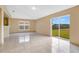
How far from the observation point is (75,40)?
5.84 meters

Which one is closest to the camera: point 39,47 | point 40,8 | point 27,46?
point 39,47

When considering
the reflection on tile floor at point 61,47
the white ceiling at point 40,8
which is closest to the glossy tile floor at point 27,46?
the reflection on tile floor at point 61,47

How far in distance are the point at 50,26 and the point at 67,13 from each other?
3615 millimetres

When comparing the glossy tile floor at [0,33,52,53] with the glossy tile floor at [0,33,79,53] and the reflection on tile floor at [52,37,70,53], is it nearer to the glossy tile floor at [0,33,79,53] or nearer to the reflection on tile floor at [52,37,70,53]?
the glossy tile floor at [0,33,79,53]

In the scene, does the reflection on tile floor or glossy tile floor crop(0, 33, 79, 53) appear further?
glossy tile floor crop(0, 33, 79, 53)

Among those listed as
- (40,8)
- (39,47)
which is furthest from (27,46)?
(40,8)

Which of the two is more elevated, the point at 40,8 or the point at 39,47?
the point at 40,8

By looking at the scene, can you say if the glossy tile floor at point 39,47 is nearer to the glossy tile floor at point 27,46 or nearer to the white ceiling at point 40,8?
the glossy tile floor at point 27,46

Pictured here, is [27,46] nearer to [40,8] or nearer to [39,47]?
[39,47]

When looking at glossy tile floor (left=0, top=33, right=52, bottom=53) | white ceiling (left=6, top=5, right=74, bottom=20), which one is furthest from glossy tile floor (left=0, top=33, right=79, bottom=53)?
white ceiling (left=6, top=5, right=74, bottom=20)

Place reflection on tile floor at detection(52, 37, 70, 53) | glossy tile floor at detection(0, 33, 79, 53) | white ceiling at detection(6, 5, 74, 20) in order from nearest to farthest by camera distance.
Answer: reflection on tile floor at detection(52, 37, 70, 53)
glossy tile floor at detection(0, 33, 79, 53)
white ceiling at detection(6, 5, 74, 20)

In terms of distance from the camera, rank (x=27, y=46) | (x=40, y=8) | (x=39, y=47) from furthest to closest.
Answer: (x=40, y=8) < (x=27, y=46) < (x=39, y=47)
